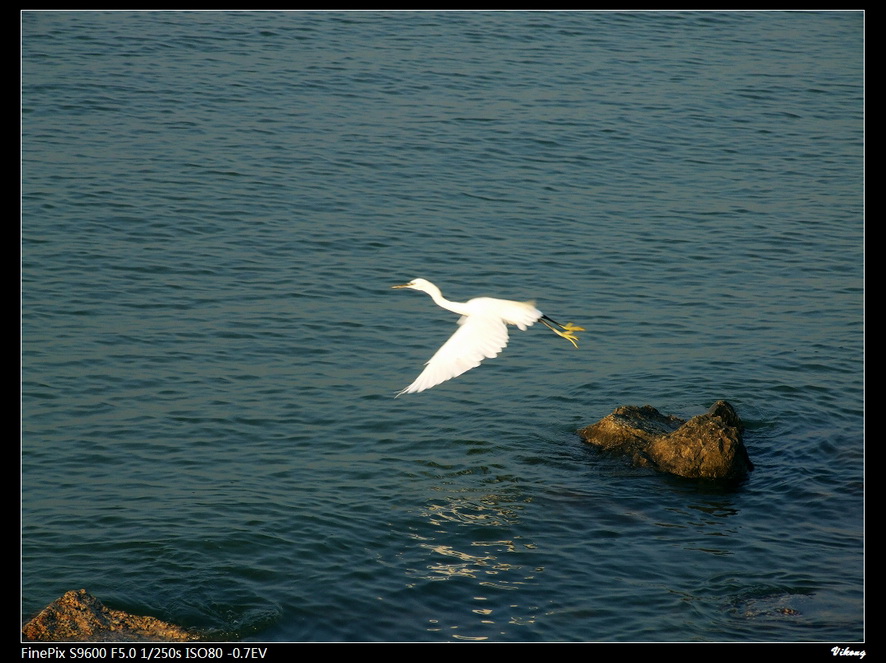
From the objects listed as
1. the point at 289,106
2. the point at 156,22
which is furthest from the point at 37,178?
the point at 156,22

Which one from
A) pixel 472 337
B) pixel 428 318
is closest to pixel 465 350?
pixel 472 337

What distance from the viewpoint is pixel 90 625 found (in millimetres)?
7047

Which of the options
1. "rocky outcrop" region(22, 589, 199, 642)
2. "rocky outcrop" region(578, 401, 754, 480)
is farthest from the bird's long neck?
"rocky outcrop" region(22, 589, 199, 642)

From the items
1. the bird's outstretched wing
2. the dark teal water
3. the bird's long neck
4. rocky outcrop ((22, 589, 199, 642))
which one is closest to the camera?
rocky outcrop ((22, 589, 199, 642))

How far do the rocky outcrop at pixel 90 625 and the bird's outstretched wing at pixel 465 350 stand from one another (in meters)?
2.59

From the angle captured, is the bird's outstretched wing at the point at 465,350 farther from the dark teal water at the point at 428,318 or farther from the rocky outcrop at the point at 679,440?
the rocky outcrop at the point at 679,440

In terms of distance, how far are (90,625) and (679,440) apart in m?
5.59

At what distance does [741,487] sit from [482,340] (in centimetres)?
296

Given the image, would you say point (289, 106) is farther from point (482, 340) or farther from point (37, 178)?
point (482, 340)

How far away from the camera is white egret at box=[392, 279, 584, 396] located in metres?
8.66

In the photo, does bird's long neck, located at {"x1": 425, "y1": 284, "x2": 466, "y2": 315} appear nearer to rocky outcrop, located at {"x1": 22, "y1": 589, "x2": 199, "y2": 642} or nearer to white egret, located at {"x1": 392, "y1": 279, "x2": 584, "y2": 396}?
white egret, located at {"x1": 392, "y1": 279, "x2": 584, "y2": 396}

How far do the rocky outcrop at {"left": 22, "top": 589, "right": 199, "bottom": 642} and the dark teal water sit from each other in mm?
503

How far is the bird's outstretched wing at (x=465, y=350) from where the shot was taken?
28.2 ft

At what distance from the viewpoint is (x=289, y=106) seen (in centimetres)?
1892
